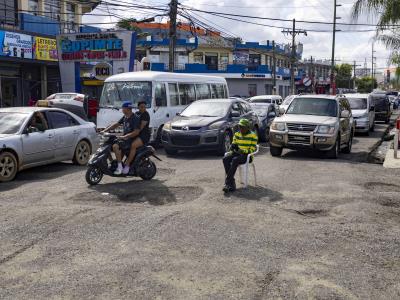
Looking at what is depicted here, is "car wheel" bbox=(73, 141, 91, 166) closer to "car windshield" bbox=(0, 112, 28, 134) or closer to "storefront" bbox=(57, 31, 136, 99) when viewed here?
"car windshield" bbox=(0, 112, 28, 134)

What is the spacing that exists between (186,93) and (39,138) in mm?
7312

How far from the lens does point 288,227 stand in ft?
21.7

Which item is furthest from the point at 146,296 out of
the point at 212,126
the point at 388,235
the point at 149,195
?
the point at 212,126

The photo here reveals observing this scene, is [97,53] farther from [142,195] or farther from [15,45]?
[142,195]

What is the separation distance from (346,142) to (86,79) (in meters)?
19.5

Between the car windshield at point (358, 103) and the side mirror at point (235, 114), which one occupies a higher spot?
the car windshield at point (358, 103)

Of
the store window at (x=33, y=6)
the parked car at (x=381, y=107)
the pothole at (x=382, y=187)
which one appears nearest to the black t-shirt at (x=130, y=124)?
the pothole at (x=382, y=187)

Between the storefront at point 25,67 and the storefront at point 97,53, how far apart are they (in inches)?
66.7

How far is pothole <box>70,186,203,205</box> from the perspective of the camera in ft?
26.8

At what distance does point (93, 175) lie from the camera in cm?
947

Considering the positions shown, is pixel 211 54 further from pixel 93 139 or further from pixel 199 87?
pixel 93 139

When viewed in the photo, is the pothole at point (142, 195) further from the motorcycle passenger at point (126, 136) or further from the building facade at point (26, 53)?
the building facade at point (26, 53)

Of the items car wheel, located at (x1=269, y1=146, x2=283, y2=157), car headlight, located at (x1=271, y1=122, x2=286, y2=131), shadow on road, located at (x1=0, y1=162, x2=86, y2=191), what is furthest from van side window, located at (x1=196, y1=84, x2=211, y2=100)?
shadow on road, located at (x1=0, y1=162, x2=86, y2=191)

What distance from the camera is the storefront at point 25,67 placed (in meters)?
23.1
